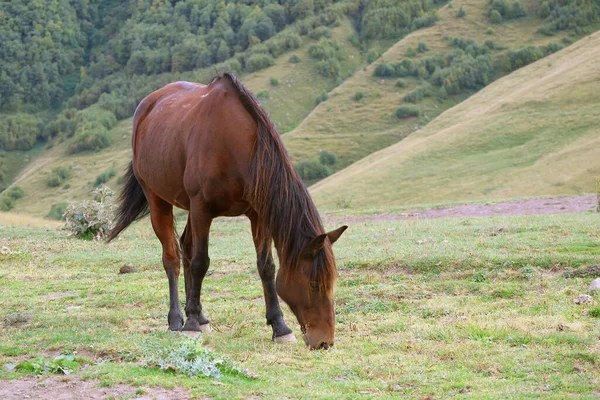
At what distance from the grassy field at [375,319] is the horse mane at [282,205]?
0.83 meters

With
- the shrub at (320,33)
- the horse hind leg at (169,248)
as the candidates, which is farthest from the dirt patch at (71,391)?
the shrub at (320,33)

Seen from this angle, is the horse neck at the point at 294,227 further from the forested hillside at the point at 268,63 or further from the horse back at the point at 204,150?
the forested hillside at the point at 268,63

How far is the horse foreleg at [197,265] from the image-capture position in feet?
23.9

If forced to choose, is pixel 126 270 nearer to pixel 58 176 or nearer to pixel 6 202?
pixel 6 202

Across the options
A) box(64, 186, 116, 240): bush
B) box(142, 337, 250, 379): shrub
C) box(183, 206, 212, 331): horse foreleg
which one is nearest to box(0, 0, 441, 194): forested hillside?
box(64, 186, 116, 240): bush

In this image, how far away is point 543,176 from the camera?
36281 millimetres

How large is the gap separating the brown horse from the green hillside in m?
28.2

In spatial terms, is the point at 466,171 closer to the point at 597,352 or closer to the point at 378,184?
the point at 378,184

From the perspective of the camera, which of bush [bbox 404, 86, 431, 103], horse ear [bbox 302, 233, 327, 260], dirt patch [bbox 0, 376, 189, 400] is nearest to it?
dirt patch [bbox 0, 376, 189, 400]

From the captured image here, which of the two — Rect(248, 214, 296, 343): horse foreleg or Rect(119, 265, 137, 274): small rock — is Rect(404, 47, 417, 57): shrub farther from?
Rect(248, 214, 296, 343): horse foreleg

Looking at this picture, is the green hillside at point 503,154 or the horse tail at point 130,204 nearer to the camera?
the horse tail at point 130,204

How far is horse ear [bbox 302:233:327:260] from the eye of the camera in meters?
6.20

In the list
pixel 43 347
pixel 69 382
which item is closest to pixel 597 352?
pixel 69 382

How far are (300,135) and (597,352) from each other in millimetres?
71281
